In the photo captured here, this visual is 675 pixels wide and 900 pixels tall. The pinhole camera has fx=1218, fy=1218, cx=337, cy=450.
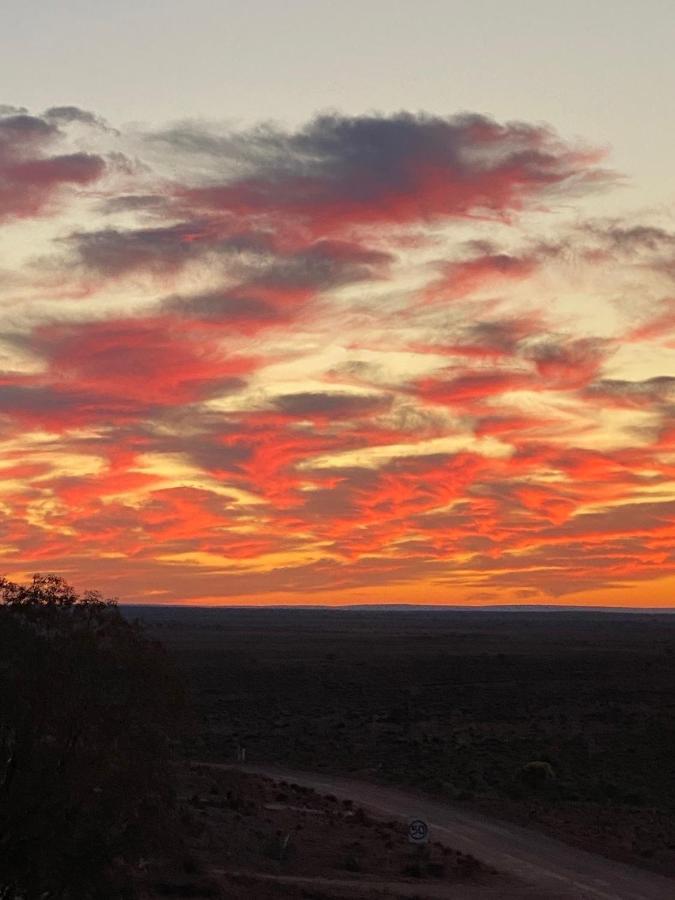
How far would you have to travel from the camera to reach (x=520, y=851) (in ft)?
163

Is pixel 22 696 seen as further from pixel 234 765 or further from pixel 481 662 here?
pixel 481 662

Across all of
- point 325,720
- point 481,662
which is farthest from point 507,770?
point 481,662

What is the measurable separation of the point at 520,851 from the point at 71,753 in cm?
2939

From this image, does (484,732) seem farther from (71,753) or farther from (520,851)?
(71,753)

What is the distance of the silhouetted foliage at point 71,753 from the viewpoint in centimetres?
2477

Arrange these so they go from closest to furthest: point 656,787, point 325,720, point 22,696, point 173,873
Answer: point 22,696, point 173,873, point 656,787, point 325,720

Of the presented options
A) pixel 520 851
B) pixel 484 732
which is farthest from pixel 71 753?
pixel 484 732

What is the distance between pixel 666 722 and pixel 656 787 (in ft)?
56.4

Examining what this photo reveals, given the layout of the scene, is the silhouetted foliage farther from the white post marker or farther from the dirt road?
A: the dirt road

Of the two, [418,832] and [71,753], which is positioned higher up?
[71,753]

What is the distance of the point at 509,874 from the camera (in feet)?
146

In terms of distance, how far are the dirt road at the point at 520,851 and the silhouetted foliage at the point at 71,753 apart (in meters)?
20.9

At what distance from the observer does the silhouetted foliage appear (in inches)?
975

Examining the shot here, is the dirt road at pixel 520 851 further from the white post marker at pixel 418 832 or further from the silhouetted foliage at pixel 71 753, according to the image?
the silhouetted foliage at pixel 71 753
